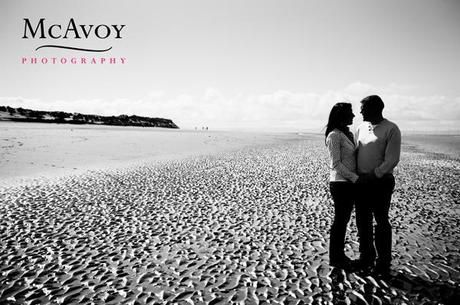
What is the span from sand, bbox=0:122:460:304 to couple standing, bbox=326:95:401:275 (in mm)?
899

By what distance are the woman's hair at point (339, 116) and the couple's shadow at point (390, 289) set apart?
8.20ft

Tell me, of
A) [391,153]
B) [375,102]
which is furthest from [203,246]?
[375,102]

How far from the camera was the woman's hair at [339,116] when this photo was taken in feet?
14.8

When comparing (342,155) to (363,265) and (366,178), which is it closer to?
(366,178)

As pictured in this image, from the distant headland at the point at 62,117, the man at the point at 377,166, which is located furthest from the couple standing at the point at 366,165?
the distant headland at the point at 62,117

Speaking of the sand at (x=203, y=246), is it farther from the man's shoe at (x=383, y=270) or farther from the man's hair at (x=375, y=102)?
the man's hair at (x=375, y=102)

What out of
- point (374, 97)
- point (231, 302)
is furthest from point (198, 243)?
point (374, 97)

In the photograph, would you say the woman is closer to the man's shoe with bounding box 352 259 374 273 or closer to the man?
the man

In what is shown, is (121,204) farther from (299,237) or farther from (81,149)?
(81,149)

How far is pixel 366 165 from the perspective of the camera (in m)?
4.48

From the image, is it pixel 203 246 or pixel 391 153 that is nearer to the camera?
pixel 391 153

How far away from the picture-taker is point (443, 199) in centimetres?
1007

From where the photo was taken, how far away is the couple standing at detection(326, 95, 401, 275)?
4.33m

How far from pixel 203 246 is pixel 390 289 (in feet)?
11.8
